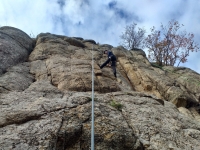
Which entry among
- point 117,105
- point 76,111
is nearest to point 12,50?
point 76,111

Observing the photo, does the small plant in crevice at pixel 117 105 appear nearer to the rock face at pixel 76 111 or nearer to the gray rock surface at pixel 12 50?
the rock face at pixel 76 111

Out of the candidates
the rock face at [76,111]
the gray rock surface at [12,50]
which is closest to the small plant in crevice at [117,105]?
the rock face at [76,111]

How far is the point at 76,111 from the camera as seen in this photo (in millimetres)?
5695

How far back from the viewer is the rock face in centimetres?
467

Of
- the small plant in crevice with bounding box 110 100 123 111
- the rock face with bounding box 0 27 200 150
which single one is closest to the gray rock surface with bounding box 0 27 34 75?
the rock face with bounding box 0 27 200 150

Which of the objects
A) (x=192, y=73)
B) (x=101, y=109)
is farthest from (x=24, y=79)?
(x=192, y=73)

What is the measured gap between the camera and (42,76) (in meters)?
9.77

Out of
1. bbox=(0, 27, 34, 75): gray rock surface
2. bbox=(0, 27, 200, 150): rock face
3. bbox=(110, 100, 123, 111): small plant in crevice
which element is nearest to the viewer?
bbox=(0, 27, 200, 150): rock face

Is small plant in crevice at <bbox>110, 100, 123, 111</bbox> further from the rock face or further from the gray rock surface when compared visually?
the gray rock surface

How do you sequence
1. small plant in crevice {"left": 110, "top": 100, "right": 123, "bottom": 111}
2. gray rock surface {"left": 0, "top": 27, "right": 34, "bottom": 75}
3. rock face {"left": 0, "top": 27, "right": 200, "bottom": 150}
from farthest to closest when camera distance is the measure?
gray rock surface {"left": 0, "top": 27, "right": 34, "bottom": 75}, small plant in crevice {"left": 110, "top": 100, "right": 123, "bottom": 111}, rock face {"left": 0, "top": 27, "right": 200, "bottom": 150}

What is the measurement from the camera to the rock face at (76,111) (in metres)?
4.67

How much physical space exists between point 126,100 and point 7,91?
4.51 meters

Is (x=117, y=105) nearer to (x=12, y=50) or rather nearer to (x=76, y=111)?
(x=76, y=111)

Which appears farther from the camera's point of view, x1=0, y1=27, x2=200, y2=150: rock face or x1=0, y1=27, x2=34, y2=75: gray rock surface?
x1=0, y1=27, x2=34, y2=75: gray rock surface
